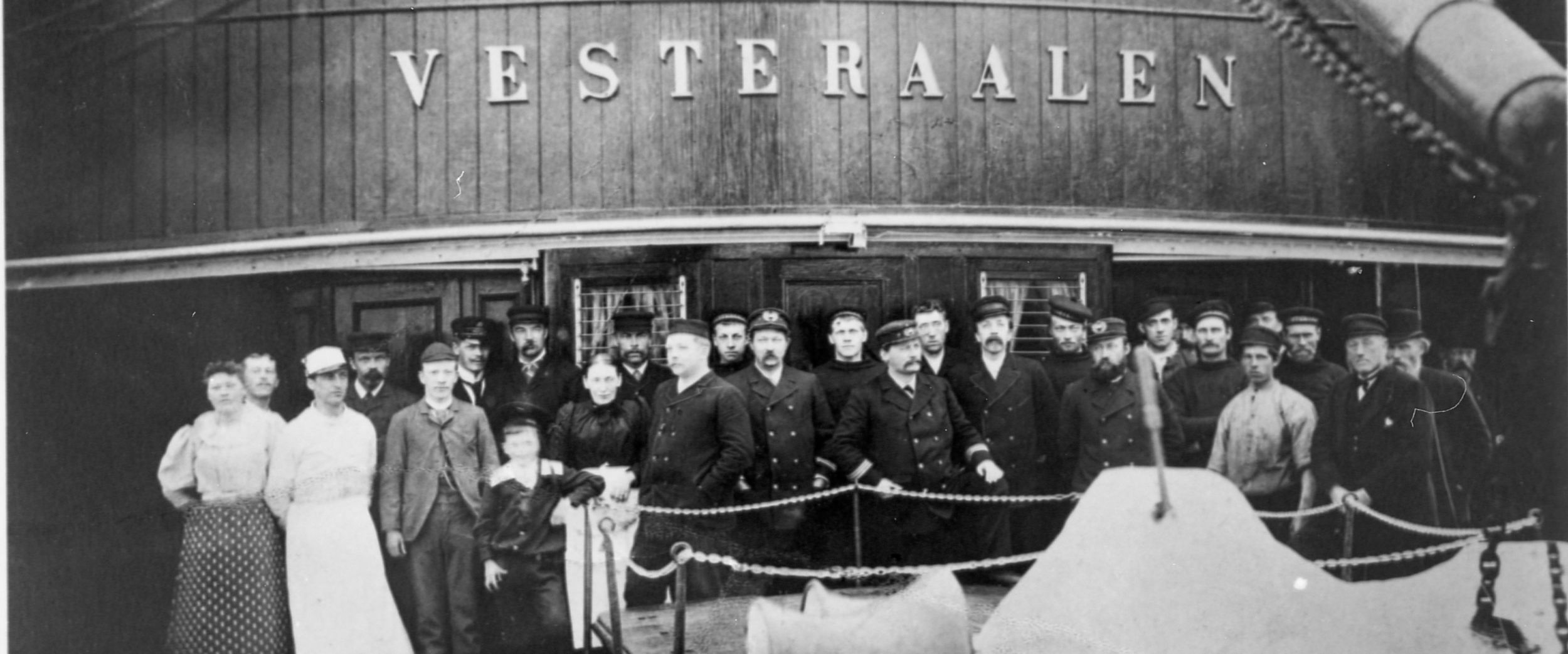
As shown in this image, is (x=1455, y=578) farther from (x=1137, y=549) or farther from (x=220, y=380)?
(x=220, y=380)

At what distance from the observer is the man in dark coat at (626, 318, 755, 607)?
187 inches

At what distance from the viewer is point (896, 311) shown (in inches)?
192

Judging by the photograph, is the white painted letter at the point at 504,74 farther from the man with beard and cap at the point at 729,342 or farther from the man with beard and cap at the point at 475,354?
the man with beard and cap at the point at 729,342

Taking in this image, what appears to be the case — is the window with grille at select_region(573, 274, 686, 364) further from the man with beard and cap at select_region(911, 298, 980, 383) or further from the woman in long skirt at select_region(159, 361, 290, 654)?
the woman in long skirt at select_region(159, 361, 290, 654)

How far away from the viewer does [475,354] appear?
15.8ft

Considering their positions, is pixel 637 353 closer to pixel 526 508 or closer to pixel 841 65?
pixel 526 508

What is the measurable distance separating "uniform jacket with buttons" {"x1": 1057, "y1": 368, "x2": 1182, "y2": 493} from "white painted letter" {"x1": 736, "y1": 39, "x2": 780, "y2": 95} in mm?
1841

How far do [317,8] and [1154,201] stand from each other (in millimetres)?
3675

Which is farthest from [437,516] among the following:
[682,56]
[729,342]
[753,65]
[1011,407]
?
→ [1011,407]

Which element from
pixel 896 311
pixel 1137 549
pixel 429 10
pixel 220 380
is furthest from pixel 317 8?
pixel 1137 549

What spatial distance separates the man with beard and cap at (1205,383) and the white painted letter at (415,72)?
339 centimetres

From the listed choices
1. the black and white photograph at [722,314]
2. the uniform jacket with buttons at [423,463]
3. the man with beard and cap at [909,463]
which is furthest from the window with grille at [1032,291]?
the uniform jacket with buttons at [423,463]

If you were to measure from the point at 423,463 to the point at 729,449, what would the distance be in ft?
4.15

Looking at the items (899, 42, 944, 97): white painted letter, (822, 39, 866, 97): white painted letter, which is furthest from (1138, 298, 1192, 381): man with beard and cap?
(822, 39, 866, 97): white painted letter
